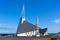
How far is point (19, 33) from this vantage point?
7350cm

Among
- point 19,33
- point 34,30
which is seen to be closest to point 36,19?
point 34,30

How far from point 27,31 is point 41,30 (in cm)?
977

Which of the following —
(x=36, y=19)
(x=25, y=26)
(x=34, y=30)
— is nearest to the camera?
(x=36, y=19)

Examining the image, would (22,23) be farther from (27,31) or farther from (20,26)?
(27,31)

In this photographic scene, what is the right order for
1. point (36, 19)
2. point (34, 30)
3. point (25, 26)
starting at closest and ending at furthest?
point (36, 19) → point (34, 30) → point (25, 26)

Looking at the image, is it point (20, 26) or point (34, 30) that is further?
point (20, 26)

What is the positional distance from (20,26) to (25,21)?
403 centimetres

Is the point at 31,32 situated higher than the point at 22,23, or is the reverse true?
the point at 22,23

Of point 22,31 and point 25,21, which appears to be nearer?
point 22,31

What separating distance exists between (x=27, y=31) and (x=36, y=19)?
13.7 m

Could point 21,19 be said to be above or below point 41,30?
above

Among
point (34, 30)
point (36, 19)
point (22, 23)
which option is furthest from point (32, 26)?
point (36, 19)

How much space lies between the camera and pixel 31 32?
72000 millimetres

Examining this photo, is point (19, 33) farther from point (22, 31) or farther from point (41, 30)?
point (41, 30)
